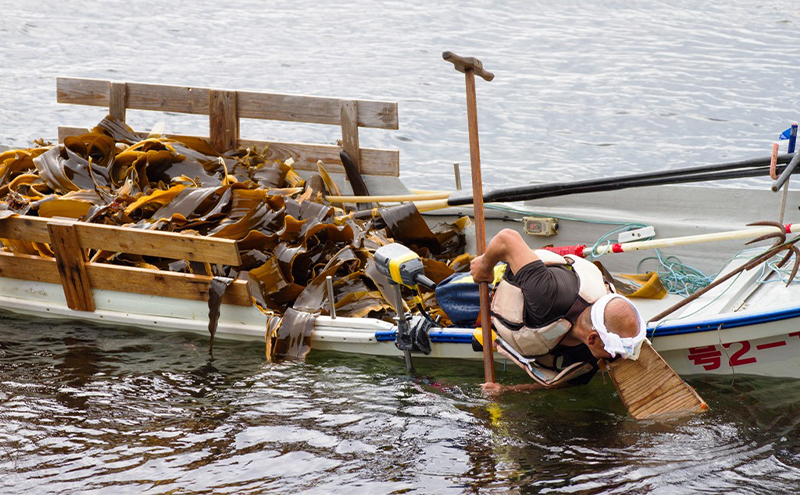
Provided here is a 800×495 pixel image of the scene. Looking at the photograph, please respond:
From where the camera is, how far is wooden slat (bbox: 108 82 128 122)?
8047 millimetres

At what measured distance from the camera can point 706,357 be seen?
16.3 ft

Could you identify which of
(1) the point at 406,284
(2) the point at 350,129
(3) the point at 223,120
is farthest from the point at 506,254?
(3) the point at 223,120

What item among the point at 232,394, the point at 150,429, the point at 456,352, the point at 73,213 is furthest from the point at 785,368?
the point at 73,213

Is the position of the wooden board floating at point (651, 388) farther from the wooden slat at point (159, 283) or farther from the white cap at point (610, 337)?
the wooden slat at point (159, 283)

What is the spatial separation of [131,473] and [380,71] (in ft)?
49.3

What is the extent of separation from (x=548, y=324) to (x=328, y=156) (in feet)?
11.5

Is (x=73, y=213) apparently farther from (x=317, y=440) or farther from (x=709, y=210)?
(x=709, y=210)

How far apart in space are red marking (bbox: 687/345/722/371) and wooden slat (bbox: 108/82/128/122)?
18.4 ft

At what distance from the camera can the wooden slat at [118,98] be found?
8047mm

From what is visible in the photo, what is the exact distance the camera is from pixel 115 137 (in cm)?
779

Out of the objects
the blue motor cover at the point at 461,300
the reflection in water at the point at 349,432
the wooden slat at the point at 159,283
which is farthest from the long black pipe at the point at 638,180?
the wooden slat at the point at 159,283

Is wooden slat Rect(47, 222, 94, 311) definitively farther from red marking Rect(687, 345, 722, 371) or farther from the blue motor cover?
red marking Rect(687, 345, 722, 371)

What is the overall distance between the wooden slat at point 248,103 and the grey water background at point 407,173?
2.30m

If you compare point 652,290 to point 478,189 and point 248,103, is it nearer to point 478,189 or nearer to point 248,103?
point 478,189
